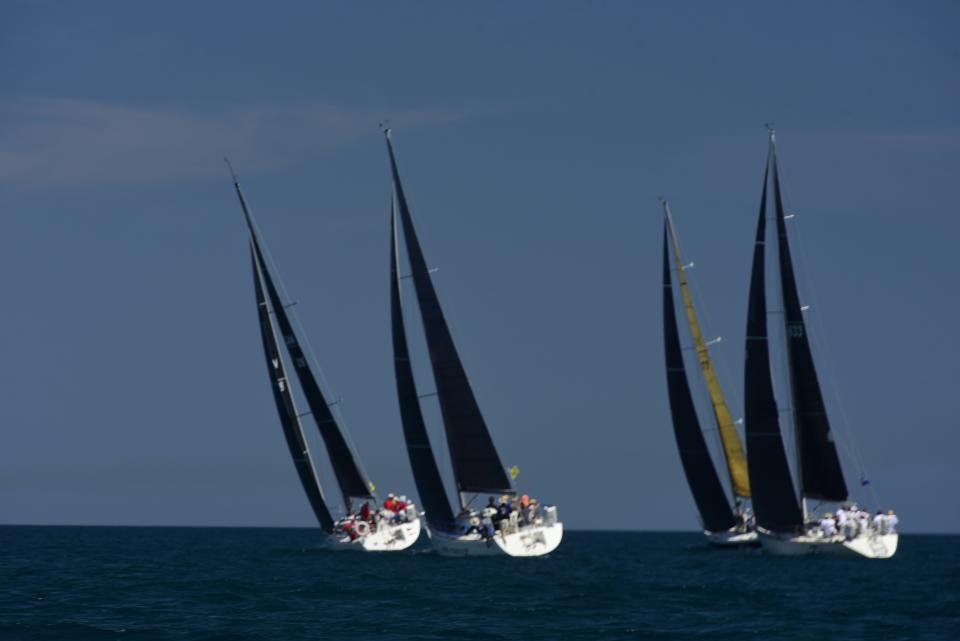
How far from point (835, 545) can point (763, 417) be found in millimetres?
4629

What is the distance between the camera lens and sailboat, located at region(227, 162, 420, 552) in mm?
56281

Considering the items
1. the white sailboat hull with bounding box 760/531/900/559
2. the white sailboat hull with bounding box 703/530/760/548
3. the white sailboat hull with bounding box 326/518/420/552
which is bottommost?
the white sailboat hull with bounding box 703/530/760/548

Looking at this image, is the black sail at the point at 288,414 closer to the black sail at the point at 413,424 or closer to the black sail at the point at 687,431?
the black sail at the point at 413,424

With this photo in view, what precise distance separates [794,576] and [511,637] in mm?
16448

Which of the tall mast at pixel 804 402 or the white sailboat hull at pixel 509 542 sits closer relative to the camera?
the white sailboat hull at pixel 509 542

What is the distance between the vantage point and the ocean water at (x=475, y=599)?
3047 centimetres

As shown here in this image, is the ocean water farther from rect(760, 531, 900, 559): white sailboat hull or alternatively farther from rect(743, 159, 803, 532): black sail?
rect(743, 159, 803, 532): black sail

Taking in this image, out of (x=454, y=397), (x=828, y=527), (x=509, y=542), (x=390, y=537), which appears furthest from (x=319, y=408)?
(x=828, y=527)

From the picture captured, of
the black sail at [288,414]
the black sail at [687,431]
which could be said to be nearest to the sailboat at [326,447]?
the black sail at [288,414]

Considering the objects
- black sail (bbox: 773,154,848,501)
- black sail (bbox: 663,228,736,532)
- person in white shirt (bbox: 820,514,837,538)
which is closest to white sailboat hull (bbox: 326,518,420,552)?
A: black sail (bbox: 663,228,736,532)

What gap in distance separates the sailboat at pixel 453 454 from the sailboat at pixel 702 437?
325 inches

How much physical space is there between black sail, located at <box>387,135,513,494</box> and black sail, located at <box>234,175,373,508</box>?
8515 millimetres

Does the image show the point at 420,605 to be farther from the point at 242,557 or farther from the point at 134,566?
the point at 242,557

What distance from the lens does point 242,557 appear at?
6081 cm
